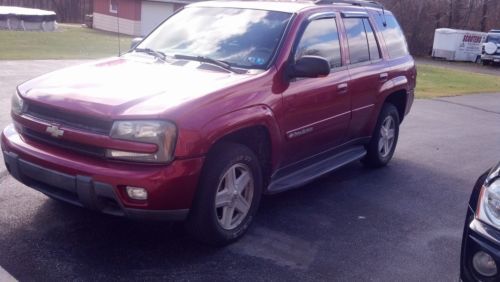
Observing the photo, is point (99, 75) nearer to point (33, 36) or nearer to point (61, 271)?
point (61, 271)

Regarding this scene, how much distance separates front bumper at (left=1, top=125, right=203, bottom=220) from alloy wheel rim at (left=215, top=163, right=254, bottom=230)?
0.41 metres

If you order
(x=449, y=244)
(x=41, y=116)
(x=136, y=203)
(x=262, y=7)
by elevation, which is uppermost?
(x=262, y=7)

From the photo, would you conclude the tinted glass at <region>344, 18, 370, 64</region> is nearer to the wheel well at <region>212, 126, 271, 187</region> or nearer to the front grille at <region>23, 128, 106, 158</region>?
the wheel well at <region>212, 126, 271, 187</region>

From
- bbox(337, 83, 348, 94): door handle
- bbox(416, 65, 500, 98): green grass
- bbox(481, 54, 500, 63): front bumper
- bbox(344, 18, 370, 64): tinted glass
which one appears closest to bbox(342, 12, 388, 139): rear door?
bbox(344, 18, 370, 64): tinted glass

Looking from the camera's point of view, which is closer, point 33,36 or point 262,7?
point 262,7

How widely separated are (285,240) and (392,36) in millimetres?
3565

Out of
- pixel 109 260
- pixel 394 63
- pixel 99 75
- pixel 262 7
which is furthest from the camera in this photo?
pixel 394 63

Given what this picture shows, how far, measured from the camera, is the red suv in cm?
397

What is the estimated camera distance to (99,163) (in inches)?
158

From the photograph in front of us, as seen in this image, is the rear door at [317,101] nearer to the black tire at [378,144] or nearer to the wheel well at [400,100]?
the black tire at [378,144]

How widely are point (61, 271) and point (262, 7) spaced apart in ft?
9.98

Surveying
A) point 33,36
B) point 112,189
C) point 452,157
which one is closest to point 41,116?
point 112,189

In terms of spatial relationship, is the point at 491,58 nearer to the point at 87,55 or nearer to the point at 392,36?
the point at 87,55

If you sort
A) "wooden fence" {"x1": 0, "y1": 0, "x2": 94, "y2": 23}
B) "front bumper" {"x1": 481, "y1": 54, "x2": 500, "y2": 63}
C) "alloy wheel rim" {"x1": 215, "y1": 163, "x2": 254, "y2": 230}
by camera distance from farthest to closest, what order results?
"wooden fence" {"x1": 0, "y1": 0, "x2": 94, "y2": 23} < "front bumper" {"x1": 481, "y1": 54, "x2": 500, "y2": 63} < "alloy wheel rim" {"x1": 215, "y1": 163, "x2": 254, "y2": 230}
